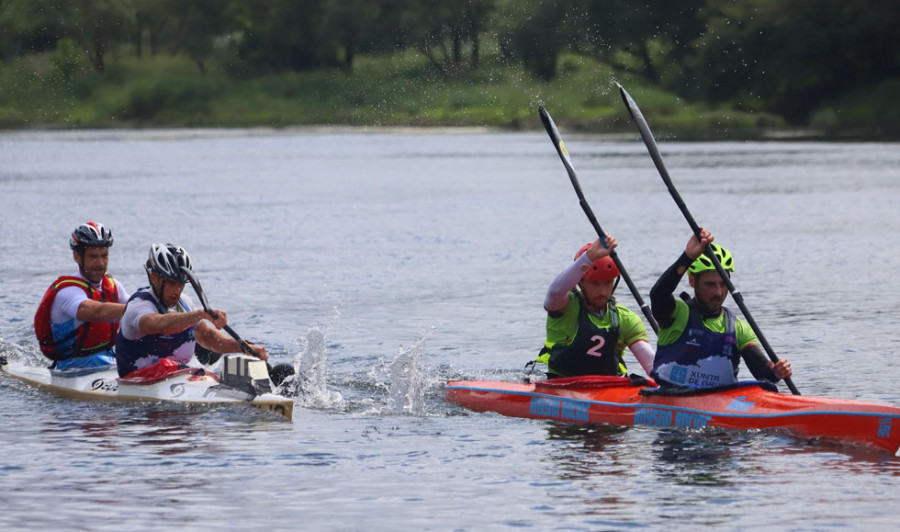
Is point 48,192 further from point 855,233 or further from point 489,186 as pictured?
point 855,233

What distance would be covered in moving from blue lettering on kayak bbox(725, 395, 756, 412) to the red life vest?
615 centimetres

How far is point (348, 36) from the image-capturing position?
60062 millimetres

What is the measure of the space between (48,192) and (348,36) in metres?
17.5

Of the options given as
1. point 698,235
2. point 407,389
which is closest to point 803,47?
point 407,389

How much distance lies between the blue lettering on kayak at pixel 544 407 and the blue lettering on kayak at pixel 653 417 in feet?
2.69

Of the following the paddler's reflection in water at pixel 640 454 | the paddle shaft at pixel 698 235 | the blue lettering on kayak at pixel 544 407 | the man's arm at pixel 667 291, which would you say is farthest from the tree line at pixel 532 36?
the man's arm at pixel 667 291

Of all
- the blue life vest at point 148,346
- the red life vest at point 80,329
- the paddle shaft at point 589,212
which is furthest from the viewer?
the red life vest at point 80,329

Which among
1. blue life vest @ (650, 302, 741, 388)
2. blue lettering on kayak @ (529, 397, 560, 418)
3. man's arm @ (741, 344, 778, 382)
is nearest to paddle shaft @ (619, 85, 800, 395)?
man's arm @ (741, 344, 778, 382)

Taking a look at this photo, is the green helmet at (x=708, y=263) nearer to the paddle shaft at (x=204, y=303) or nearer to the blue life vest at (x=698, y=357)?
the blue life vest at (x=698, y=357)

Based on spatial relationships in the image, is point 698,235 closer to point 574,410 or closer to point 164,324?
point 574,410

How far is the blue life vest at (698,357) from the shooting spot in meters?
12.0

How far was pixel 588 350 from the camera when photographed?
1282 cm

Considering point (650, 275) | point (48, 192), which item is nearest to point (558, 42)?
point (48, 192)

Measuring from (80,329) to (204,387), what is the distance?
5.91ft
